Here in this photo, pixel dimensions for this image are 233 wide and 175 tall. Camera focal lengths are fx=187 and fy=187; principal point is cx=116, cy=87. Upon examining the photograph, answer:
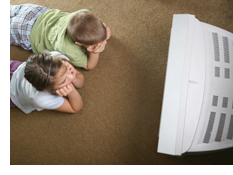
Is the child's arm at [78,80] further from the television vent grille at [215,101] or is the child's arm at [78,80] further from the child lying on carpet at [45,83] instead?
the television vent grille at [215,101]

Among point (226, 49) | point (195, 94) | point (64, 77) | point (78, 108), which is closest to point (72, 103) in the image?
point (78, 108)

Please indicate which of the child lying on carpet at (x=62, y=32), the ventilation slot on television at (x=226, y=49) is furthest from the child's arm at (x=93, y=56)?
the ventilation slot on television at (x=226, y=49)

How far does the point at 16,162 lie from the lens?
49.2 inches

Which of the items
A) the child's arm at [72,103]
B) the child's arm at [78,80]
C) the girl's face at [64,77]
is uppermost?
the girl's face at [64,77]

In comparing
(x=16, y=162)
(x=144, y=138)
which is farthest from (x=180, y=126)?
(x=16, y=162)

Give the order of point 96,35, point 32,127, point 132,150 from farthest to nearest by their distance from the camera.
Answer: point 32,127, point 132,150, point 96,35

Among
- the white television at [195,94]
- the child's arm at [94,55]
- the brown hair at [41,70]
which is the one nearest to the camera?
the white television at [195,94]

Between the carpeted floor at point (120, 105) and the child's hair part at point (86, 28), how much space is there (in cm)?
33

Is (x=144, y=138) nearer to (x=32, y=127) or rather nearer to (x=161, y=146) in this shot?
(x=161, y=146)

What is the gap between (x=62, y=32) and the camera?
1053mm

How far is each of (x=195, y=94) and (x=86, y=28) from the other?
2.03ft

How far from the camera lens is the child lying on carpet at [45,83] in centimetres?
85

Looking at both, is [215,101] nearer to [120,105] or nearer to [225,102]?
[225,102]

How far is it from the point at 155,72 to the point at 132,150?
530mm
